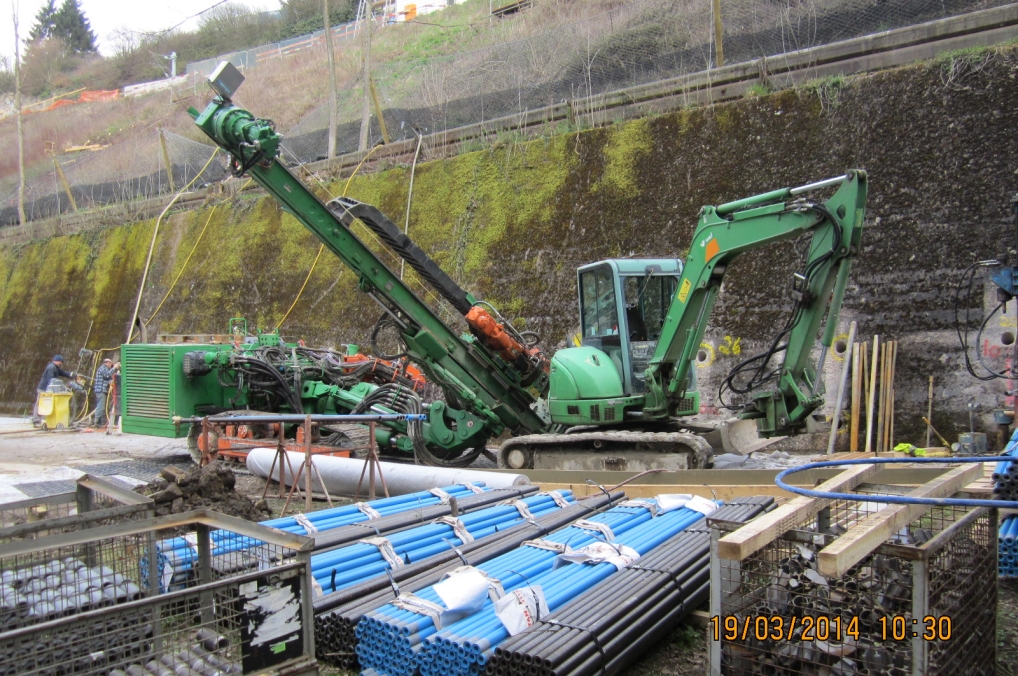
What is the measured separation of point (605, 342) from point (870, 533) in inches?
226

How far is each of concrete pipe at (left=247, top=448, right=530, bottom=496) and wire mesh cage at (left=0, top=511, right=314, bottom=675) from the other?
3.33 metres

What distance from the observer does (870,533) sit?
302 cm

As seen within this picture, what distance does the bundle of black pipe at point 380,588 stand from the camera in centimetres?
391

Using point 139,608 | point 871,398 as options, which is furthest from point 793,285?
point 139,608

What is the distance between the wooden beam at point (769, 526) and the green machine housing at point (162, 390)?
8956 millimetres

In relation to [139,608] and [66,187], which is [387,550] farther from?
[66,187]

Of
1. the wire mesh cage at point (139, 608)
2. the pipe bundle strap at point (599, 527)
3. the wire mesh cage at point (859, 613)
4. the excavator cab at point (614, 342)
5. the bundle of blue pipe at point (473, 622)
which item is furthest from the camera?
the excavator cab at point (614, 342)

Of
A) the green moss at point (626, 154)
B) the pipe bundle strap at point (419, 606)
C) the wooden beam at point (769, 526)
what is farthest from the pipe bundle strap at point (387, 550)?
the green moss at point (626, 154)

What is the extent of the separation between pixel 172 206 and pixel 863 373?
1712 cm

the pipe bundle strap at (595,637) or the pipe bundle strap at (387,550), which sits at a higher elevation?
the pipe bundle strap at (387,550)

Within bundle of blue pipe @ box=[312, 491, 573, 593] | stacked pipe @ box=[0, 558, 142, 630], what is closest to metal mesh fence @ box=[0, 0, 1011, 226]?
bundle of blue pipe @ box=[312, 491, 573, 593]

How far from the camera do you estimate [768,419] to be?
24.9 ft

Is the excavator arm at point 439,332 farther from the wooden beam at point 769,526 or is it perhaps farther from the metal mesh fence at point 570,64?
the wooden beam at point 769,526

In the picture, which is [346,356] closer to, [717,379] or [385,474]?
[385,474]
